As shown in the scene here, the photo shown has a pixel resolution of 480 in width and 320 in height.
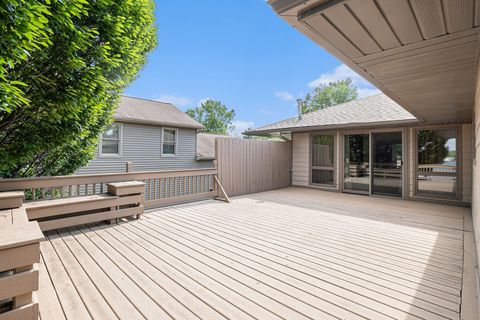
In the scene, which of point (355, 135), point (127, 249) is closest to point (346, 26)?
point (127, 249)

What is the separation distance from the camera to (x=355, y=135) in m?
7.72

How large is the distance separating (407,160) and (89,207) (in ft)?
25.9

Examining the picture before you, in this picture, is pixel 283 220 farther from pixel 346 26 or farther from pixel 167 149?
pixel 167 149

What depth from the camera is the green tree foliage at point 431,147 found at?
20.5 feet

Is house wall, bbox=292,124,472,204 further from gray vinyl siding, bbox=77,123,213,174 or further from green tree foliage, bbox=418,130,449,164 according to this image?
gray vinyl siding, bbox=77,123,213,174

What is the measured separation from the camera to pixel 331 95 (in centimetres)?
3066

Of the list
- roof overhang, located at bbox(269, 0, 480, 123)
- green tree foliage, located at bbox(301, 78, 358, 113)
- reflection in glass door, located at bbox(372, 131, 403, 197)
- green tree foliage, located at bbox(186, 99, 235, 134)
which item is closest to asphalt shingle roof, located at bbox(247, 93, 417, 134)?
reflection in glass door, located at bbox(372, 131, 403, 197)

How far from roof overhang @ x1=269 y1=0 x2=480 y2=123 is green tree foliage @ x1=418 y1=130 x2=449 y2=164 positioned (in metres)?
4.23

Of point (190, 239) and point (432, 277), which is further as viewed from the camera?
point (190, 239)

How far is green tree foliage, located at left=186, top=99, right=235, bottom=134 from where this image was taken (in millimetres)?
32656

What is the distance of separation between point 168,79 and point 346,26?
3979 cm

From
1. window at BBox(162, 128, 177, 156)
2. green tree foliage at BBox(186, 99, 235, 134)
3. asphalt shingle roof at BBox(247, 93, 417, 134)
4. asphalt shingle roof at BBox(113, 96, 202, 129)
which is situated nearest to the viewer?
asphalt shingle roof at BBox(247, 93, 417, 134)

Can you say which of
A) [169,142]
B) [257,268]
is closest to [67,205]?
[257,268]

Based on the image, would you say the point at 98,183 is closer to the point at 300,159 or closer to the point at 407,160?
the point at 300,159
